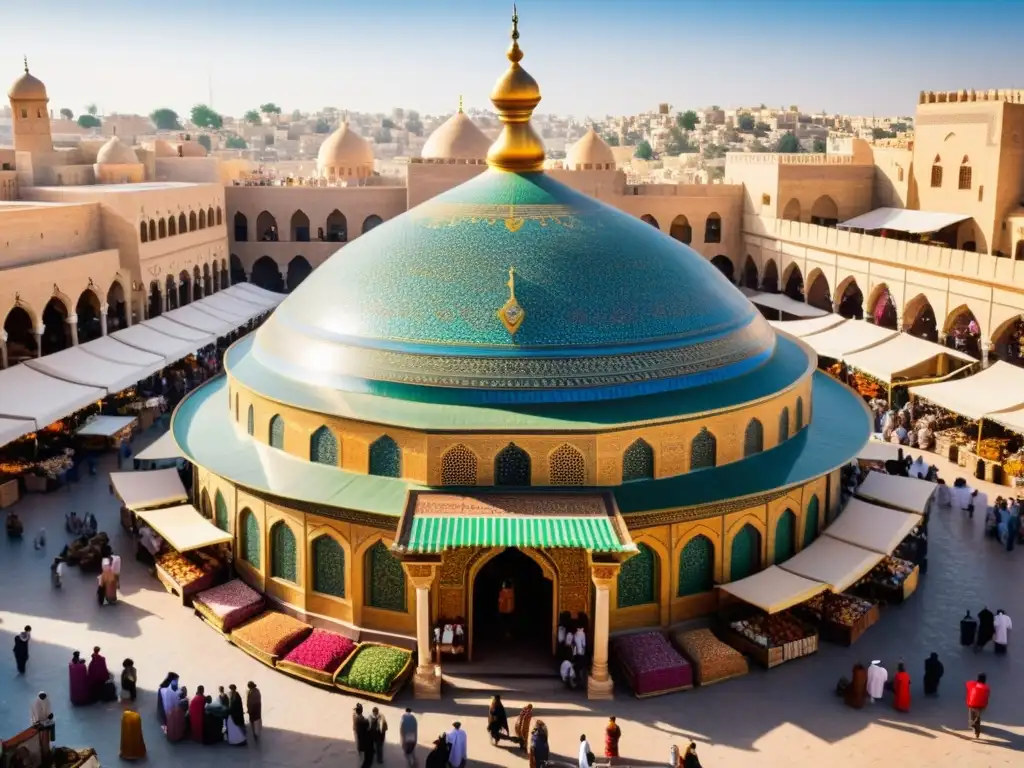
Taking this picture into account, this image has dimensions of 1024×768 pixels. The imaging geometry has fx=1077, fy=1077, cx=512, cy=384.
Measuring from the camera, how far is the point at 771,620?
16375 millimetres

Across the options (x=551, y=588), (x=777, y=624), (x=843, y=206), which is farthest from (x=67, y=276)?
(x=843, y=206)

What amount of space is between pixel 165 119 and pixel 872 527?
6324 inches

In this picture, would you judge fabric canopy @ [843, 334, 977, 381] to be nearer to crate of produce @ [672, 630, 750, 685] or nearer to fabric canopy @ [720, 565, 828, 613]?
fabric canopy @ [720, 565, 828, 613]

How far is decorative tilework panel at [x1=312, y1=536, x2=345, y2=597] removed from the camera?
1639 centimetres

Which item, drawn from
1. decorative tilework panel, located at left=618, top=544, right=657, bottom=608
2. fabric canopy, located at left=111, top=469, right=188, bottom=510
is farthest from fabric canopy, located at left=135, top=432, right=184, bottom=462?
decorative tilework panel, located at left=618, top=544, right=657, bottom=608

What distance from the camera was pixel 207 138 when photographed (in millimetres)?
120812

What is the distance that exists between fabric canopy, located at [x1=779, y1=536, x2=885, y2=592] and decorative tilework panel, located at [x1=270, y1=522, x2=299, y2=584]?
7642 millimetres

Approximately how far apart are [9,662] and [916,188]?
3426cm

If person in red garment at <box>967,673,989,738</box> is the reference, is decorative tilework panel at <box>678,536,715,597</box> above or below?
above

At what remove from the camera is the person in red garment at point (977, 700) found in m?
13.9

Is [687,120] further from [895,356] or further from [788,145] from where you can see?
[895,356]

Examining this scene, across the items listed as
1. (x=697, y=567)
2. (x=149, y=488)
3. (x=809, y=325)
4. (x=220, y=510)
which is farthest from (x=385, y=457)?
(x=809, y=325)

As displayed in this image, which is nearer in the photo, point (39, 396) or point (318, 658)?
point (318, 658)

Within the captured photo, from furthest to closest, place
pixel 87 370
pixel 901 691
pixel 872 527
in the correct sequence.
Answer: pixel 87 370, pixel 872 527, pixel 901 691
